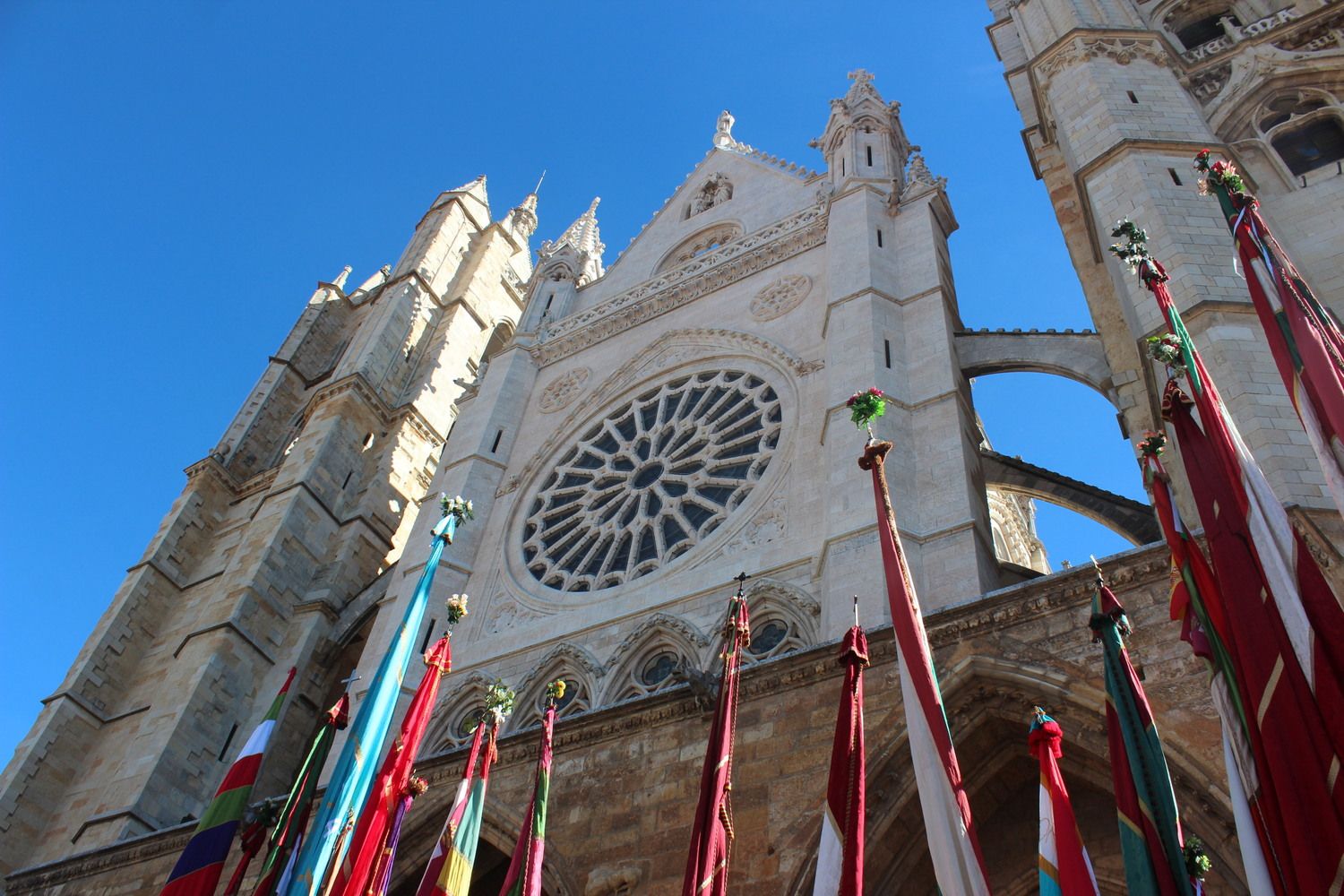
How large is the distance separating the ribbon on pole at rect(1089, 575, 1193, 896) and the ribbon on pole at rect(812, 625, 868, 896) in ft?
3.48

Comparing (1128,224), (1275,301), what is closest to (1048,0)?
(1128,224)

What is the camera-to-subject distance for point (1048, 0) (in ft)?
49.0

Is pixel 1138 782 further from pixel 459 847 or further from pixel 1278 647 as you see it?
pixel 459 847

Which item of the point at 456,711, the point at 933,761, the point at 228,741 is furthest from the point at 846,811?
the point at 228,741

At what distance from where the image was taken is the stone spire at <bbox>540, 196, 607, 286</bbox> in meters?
20.3

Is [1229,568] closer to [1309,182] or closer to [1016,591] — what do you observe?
[1016,591]

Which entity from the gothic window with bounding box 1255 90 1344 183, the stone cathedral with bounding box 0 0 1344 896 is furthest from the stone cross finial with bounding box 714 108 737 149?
the gothic window with bounding box 1255 90 1344 183

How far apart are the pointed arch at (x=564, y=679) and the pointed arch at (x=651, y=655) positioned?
21 centimetres

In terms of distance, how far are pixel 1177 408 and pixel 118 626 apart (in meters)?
15.4

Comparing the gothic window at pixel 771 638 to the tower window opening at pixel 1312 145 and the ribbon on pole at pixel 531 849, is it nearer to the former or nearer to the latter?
the ribbon on pole at pixel 531 849

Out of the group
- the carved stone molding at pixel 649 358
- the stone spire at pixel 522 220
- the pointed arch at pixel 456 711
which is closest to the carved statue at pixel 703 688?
the pointed arch at pixel 456 711

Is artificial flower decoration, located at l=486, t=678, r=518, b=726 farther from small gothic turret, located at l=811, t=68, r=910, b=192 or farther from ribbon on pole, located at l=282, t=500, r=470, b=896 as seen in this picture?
small gothic turret, located at l=811, t=68, r=910, b=192

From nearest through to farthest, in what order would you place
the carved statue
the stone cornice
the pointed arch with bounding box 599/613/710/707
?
the carved statue
the pointed arch with bounding box 599/613/710/707
the stone cornice

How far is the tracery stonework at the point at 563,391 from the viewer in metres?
16.3
